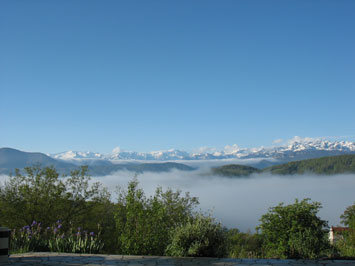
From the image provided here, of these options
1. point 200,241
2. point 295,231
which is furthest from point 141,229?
point 295,231

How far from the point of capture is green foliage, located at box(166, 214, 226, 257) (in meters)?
9.51

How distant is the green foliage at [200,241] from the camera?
31.2ft

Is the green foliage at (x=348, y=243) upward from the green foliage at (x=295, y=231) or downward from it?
downward

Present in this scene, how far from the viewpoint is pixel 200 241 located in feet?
31.1

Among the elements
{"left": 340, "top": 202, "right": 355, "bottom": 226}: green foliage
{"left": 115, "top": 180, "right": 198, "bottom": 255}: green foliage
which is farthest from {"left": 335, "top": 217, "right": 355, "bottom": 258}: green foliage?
{"left": 115, "top": 180, "right": 198, "bottom": 255}: green foliage

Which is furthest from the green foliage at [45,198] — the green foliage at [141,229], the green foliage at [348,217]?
the green foliage at [348,217]

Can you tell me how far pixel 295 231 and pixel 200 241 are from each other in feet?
9.94

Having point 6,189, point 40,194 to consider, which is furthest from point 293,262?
point 6,189

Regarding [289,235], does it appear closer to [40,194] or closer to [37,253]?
[37,253]

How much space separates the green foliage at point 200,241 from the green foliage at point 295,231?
6.44ft

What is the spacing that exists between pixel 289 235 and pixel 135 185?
A: 5465mm

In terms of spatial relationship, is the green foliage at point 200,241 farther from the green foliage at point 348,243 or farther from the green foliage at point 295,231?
Result: the green foliage at point 348,243

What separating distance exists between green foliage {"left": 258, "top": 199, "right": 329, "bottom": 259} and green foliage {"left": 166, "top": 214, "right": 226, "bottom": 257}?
6.44 feet

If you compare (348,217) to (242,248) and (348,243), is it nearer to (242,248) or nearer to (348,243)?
(348,243)
